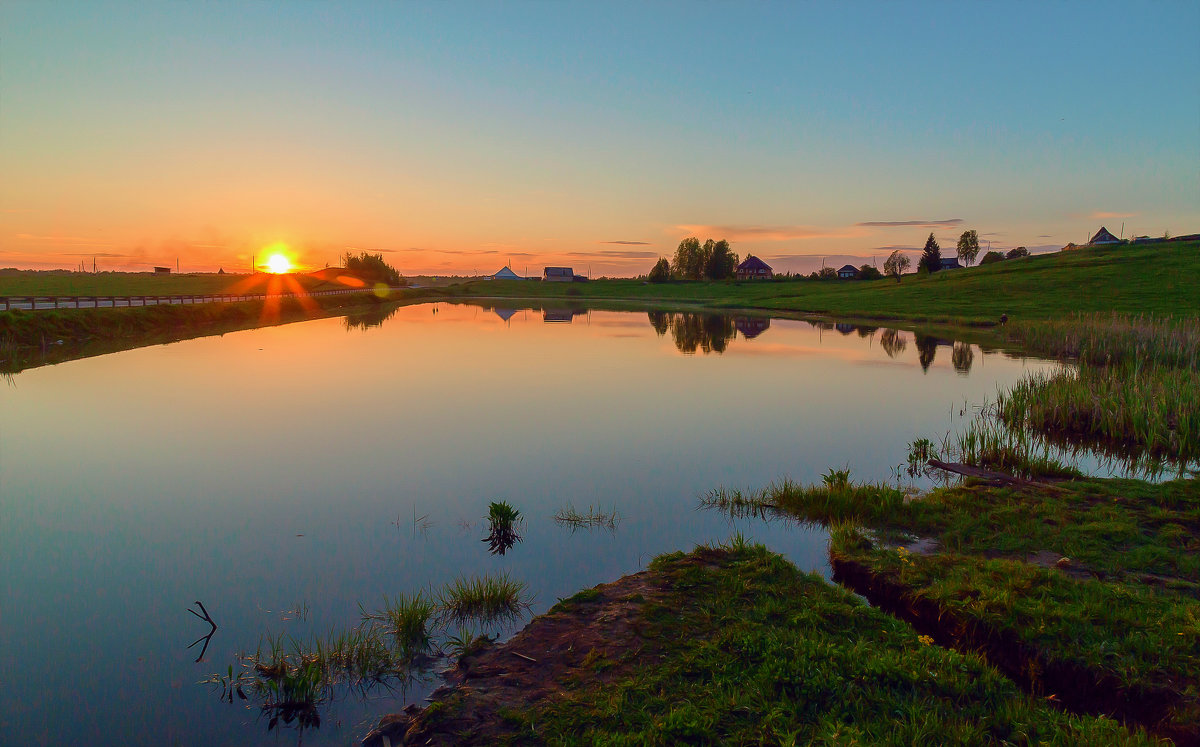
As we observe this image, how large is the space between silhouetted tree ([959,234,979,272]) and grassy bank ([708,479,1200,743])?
148781 mm

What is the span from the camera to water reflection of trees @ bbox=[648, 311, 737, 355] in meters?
Answer: 40.0

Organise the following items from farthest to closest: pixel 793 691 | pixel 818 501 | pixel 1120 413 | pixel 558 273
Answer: pixel 558 273 → pixel 1120 413 → pixel 818 501 → pixel 793 691

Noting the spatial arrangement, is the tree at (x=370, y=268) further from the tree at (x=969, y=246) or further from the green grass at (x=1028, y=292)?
the tree at (x=969, y=246)

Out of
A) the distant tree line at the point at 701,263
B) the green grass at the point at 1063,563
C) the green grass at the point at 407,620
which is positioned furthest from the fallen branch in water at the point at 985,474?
the distant tree line at the point at 701,263

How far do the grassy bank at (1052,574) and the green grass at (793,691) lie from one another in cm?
82

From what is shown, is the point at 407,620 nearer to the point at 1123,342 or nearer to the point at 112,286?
the point at 1123,342

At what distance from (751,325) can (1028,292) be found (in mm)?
27845

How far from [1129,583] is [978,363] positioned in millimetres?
26766

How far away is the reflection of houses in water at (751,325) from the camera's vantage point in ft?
160

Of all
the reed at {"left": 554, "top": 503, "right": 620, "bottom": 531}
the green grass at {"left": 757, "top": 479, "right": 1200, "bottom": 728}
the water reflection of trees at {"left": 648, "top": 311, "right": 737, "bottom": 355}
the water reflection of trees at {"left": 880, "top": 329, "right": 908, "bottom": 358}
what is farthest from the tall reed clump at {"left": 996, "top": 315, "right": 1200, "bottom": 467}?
the water reflection of trees at {"left": 648, "top": 311, "right": 737, "bottom": 355}

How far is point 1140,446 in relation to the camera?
15.5 meters

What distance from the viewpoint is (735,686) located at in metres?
5.95

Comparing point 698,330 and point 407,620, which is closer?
point 407,620

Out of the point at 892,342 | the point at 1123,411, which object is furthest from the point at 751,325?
the point at 1123,411
